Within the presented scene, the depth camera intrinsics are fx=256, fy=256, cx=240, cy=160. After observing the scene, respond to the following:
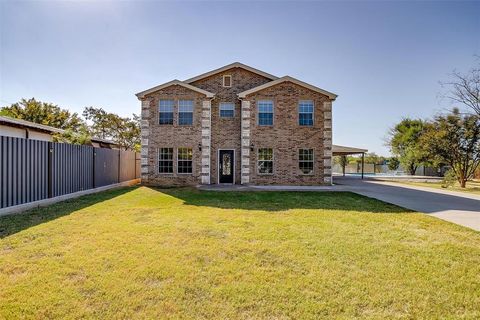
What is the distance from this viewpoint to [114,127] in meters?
32.9

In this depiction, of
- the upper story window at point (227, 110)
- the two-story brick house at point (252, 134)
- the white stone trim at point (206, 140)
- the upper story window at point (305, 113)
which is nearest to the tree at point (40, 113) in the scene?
the two-story brick house at point (252, 134)

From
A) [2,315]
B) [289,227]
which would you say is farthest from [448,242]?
[2,315]

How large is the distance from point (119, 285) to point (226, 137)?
46.0ft

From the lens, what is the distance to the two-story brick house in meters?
16.5

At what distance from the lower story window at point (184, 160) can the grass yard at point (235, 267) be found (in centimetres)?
914

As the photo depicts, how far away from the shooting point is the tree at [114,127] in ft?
107

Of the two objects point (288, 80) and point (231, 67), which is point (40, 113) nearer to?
point (231, 67)

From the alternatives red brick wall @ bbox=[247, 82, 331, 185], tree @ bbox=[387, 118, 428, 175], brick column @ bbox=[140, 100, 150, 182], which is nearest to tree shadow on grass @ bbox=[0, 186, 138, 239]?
brick column @ bbox=[140, 100, 150, 182]

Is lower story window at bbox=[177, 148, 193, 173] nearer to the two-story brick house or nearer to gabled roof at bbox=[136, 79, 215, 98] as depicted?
the two-story brick house

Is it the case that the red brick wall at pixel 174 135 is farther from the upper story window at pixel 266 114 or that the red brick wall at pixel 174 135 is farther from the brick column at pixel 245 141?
the upper story window at pixel 266 114

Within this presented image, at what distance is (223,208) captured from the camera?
900 centimetres

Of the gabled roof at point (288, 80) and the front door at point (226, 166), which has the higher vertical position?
the gabled roof at point (288, 80)

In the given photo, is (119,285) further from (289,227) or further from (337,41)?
(337,41)

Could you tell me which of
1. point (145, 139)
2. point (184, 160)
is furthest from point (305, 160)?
point (145, 139)
